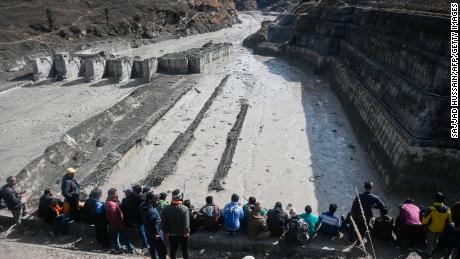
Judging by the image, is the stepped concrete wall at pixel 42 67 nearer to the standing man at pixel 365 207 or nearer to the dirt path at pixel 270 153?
the dirt path at pixel 270 153

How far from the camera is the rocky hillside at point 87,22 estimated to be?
36.4 metres

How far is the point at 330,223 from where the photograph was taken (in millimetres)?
8344

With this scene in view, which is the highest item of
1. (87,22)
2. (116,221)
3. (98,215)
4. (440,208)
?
(87,22)

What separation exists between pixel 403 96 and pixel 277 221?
8193 millimetres

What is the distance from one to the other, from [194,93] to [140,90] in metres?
3.39

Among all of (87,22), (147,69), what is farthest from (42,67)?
(87,22)

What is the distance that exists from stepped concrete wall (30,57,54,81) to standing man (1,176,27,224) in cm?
2012

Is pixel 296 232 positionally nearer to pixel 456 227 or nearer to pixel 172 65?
pixel 456 227

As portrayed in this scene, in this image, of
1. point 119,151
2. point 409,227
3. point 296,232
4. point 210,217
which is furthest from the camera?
point 119,151

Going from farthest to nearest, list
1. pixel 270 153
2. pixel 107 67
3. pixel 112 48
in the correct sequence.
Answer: pixel 112 48 → pixel 107 67 → pixel 270 153

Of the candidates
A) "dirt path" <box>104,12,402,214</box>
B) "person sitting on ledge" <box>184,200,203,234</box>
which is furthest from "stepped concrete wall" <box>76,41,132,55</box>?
"person sitting on ledge" <box>184,200,203,234</box>

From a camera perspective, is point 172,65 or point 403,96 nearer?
point 403,96

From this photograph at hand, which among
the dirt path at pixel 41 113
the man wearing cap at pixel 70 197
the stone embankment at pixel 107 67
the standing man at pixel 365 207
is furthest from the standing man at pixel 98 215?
the stone embankment at pixel 107 67

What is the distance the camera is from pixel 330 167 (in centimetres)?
1445
